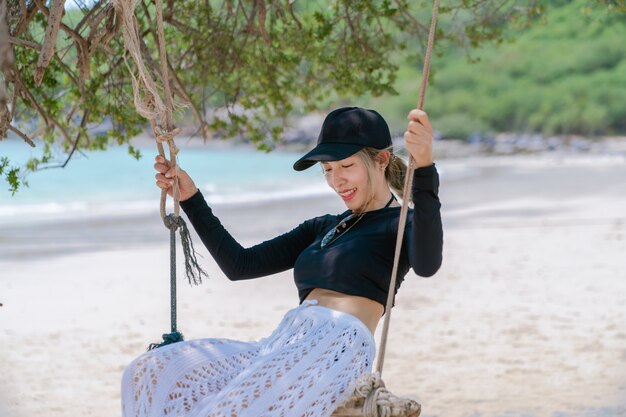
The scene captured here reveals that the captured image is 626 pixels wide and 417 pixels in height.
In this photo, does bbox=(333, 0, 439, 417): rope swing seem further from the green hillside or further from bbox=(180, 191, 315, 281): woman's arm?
the green hillside

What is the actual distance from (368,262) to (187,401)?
62 cm

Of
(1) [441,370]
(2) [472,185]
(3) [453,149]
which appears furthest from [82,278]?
(3) [453,149]

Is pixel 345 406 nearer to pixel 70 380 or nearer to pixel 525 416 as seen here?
pixel 525 416

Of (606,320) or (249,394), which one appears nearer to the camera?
(249,394)

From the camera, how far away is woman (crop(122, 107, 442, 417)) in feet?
8.61

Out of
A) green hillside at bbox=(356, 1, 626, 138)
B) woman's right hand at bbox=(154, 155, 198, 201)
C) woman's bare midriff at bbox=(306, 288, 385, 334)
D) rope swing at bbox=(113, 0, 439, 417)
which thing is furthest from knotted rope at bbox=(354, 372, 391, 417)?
green hillside at bbox=(356, 1, 626, 138)

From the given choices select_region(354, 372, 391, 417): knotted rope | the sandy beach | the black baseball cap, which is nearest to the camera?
select_region(354, 372, 391, 417): knotted rope

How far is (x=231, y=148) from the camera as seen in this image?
51812mm

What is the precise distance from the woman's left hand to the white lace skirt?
48cm

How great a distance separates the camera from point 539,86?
2207 inches

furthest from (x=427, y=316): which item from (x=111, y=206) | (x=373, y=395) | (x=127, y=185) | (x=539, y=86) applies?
(x=539, y=86)

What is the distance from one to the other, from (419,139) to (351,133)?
0.40 m

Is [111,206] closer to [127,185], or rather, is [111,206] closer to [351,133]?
[127,185]

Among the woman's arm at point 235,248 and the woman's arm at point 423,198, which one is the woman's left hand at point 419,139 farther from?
the woman's arm at point 235,248
